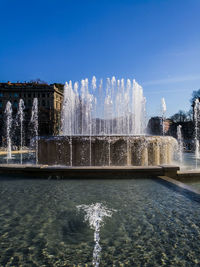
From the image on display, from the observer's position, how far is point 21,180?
25.7ft

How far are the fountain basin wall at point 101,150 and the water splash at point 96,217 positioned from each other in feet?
18.4

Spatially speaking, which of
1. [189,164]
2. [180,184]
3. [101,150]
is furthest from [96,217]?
[189,164]

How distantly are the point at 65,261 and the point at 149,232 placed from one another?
1420 mm

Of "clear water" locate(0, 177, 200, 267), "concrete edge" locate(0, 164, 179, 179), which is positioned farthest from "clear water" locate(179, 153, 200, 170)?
"clear water" locate(0, 177, 200, 267)

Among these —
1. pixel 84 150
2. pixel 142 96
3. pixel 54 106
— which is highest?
pixel 54 106

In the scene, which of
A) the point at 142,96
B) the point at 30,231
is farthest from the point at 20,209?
the point at 142,96

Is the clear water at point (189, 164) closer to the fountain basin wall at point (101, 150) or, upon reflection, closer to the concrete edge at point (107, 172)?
the fountain basin wall at point (101, 150)

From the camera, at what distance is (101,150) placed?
417 inches

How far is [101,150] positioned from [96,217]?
6426 millimetres

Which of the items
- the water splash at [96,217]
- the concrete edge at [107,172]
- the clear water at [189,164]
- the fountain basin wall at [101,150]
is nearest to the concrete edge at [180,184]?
the concrete edge at [107,172]

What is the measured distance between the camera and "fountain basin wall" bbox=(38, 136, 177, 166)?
416 inches

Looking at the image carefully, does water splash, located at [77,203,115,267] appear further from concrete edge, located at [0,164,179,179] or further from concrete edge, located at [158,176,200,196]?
concrete edge, located at [0,164,179,179]

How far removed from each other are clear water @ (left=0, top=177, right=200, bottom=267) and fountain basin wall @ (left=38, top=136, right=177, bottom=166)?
4.18 metres

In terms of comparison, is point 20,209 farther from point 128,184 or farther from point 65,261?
point 128,184
